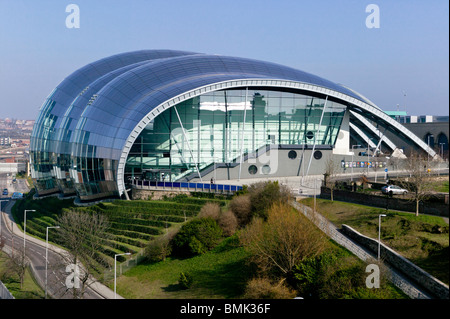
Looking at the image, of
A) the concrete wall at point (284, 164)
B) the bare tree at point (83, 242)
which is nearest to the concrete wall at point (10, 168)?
the concrete wall at point (284, 164)

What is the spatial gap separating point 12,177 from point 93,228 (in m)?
79.3

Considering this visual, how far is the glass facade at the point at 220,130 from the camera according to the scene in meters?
63.5

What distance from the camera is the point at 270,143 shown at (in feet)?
223

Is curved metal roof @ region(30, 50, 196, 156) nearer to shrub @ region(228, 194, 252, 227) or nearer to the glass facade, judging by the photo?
the glass facade

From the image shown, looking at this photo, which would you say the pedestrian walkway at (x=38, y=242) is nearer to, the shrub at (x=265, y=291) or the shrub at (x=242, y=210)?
the shrub at (x=265, y=291)

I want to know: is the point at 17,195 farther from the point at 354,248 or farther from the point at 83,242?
the point at 354,248

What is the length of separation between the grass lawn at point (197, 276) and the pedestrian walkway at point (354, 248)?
17.4 feet

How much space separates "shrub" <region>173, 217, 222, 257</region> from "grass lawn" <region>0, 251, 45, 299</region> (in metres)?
10.1

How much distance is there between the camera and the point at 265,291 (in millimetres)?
32406

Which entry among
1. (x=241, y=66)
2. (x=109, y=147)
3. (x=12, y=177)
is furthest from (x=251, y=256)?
(x=12, y=177)

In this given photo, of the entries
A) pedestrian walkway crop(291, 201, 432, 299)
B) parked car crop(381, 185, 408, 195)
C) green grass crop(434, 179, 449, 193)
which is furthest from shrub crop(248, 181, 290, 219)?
green grass crop(434, 179, 449, 193)

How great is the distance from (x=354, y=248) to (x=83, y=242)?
23.0 m

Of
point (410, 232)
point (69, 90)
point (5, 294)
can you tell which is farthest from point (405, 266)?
point (69, 90)
